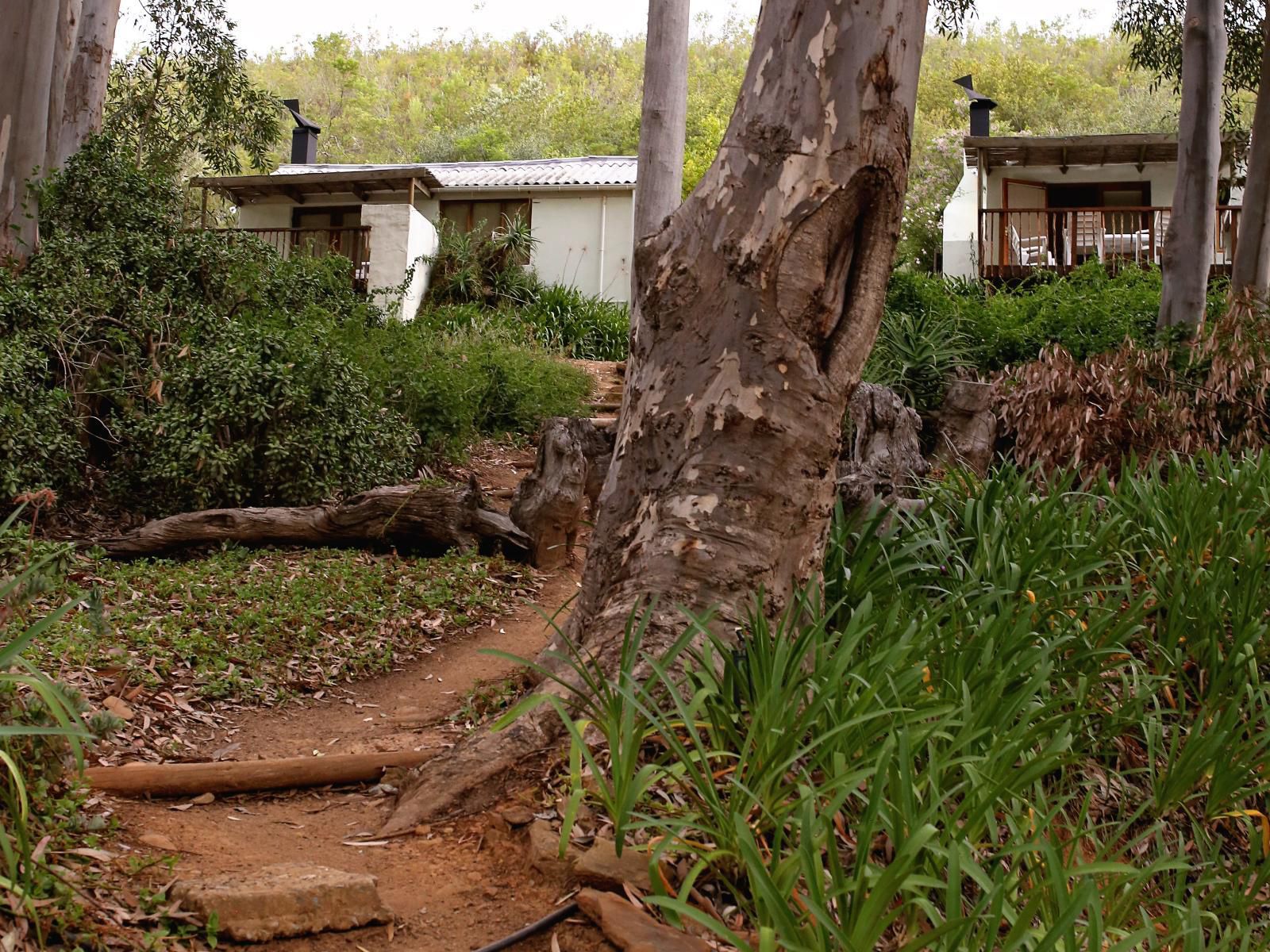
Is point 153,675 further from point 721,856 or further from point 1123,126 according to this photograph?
point 1123,126

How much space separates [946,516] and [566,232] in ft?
59.9

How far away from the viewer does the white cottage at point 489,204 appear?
73.9 feet

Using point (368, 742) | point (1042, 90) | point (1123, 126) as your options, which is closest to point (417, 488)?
point (368, 742)

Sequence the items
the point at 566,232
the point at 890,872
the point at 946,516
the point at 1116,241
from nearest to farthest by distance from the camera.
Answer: the point at 890,872 < the point at 946,516 < the point at 1116,241 < the point at 566,232

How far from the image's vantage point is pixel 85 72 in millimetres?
12828

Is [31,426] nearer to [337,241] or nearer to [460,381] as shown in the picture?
[460,381]

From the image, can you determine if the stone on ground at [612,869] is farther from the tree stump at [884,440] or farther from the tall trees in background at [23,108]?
the tall trees in background at [23,108]

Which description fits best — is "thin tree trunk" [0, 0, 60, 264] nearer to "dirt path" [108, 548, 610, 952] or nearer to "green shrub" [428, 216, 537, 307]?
"dirt path" [108, 548, 610, 952]

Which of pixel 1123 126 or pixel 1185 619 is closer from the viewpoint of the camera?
pixel 1185 619

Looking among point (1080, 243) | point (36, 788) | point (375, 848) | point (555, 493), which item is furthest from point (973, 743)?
point (1080, 243)

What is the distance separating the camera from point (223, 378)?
8430 mm

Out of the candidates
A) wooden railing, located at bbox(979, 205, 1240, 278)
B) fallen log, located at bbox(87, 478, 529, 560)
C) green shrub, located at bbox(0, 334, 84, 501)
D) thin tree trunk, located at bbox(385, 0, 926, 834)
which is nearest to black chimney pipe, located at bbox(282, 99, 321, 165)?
wooden railing, located at bbox(979, 205, 1240, 278)

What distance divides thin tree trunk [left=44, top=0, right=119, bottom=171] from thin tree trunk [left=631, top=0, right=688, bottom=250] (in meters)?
6.03

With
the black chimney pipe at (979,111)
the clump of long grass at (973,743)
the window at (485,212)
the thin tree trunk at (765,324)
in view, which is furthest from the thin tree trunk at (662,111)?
the black chimney pipe at (979,111)
